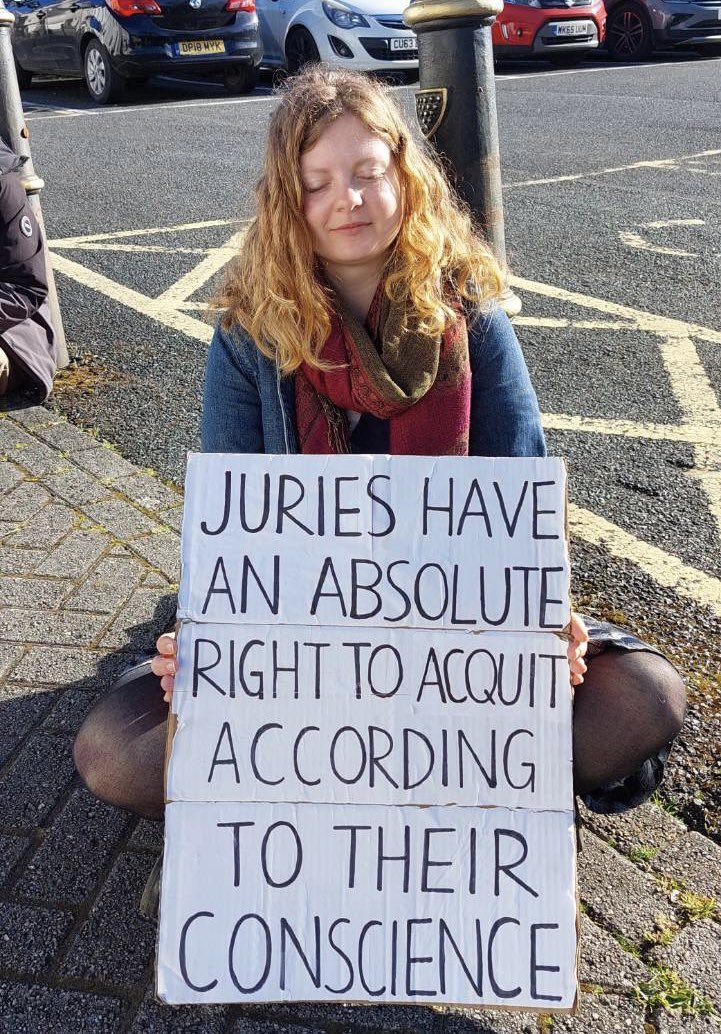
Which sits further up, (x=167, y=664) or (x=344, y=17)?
(x=344, y=17)

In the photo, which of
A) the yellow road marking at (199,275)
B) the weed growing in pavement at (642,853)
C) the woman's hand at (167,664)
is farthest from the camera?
the yellow road marking at (199,275)

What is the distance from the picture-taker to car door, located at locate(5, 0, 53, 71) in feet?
41.0

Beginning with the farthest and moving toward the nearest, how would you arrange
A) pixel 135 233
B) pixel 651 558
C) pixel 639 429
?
pixel 135 233
pixel 639 429
pixel 651 558

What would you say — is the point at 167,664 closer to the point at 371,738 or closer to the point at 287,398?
the point at 371,738

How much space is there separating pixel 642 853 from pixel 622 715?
0.36 meters

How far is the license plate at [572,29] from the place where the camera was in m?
13.2

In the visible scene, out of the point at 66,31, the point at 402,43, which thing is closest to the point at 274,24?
the point at 402,43

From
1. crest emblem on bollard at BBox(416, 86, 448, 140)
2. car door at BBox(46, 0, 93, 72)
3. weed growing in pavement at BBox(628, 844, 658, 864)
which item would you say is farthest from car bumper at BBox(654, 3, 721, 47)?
weed growing in pavement at BBox(628, 844, 658, 864)

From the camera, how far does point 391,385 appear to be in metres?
2.16

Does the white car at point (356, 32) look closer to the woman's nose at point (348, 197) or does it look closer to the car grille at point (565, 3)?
the car grille at point (565, 3)

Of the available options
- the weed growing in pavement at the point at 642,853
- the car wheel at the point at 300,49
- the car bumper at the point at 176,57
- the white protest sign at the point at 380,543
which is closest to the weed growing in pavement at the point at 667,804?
the weed growing in pavement at the point at 642,853

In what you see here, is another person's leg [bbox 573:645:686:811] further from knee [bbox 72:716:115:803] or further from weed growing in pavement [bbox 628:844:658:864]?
knee [bbox 72:716:115:803]

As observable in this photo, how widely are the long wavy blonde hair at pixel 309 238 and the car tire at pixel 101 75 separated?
426 inches

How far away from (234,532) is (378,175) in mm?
781
